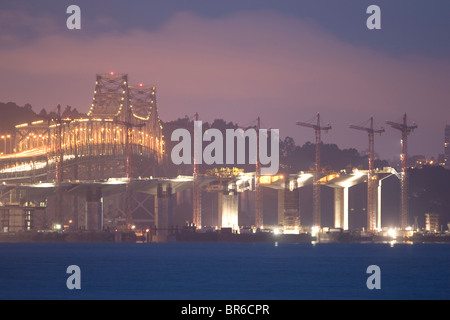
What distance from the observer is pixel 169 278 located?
12356 cm

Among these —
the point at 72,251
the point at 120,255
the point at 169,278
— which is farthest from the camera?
the point at 72,251

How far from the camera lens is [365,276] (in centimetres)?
12681

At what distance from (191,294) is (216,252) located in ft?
266

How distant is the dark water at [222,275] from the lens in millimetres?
105375

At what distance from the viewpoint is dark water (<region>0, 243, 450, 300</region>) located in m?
105

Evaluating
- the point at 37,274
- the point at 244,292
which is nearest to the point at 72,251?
the point at 37,274

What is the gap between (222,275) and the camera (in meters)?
128
